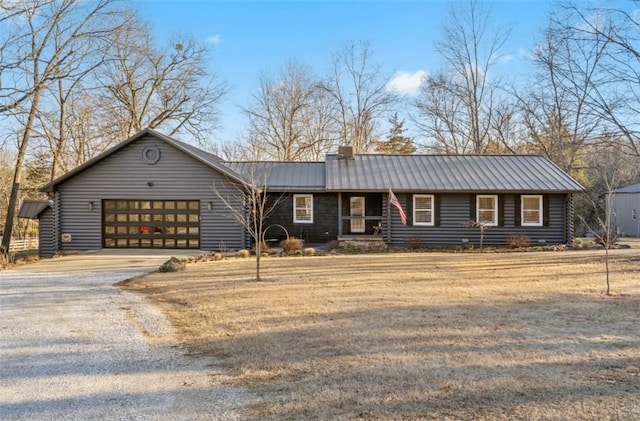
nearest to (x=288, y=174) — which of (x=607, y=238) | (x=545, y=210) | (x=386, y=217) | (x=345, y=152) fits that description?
(x=345, y=152)

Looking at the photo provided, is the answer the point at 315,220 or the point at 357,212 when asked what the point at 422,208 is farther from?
the point at 315,220

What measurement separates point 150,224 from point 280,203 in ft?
16.6

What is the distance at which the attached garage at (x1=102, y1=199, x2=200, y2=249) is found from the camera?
1747cm

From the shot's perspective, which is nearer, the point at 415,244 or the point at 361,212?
the point at 415,244

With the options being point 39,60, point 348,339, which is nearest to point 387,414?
point 348,339

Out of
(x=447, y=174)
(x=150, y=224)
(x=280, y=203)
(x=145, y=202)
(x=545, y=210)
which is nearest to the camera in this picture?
(x=145, y=202)

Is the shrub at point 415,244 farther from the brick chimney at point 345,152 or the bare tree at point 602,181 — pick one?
the bare tree at point 602,181

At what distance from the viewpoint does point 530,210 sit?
59.2 ft

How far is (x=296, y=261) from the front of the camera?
1361 centimetres

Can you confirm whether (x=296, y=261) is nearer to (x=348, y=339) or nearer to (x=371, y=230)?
(x=371, y=230)

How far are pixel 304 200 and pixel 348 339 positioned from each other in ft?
45.7

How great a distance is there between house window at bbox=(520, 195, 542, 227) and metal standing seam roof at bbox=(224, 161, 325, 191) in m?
7.79

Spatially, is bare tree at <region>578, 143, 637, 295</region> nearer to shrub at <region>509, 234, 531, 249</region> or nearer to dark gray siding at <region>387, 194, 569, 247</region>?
dark gray siding at <region>387, 194, 569, 247</region>

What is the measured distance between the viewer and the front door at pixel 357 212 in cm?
1948
